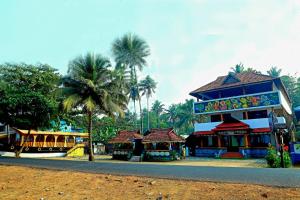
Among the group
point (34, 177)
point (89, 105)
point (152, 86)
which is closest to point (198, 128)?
point (89, 105)

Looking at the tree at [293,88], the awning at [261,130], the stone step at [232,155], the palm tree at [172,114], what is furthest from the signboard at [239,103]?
the palm tree at [172,114]

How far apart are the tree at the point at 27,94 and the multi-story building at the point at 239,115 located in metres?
16.9

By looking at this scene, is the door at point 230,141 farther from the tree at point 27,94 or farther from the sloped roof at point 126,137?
the tree at point 27,94

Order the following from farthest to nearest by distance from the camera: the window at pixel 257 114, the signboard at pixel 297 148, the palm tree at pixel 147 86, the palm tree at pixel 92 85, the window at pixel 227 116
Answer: the palm tree at pixel 147 86 < the window at pixel 227 116 < the window at pixel 257 114 < the palm tree at pixel 92 85 < the signboard at pixel 297 148

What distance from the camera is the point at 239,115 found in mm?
26969

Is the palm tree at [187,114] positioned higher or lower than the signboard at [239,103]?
higher

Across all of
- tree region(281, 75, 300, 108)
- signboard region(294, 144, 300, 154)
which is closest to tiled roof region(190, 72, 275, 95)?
signboard region(294, 144, 300, 154)

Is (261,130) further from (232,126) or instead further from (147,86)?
(147,86)

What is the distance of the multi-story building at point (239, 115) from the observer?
24266 mm

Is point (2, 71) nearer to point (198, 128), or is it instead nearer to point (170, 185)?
point (198, 128)

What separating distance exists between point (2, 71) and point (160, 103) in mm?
62627

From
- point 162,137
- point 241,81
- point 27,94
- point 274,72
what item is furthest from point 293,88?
point 27,94

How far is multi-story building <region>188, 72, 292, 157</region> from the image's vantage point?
2427cm

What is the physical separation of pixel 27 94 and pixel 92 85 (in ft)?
26.3
